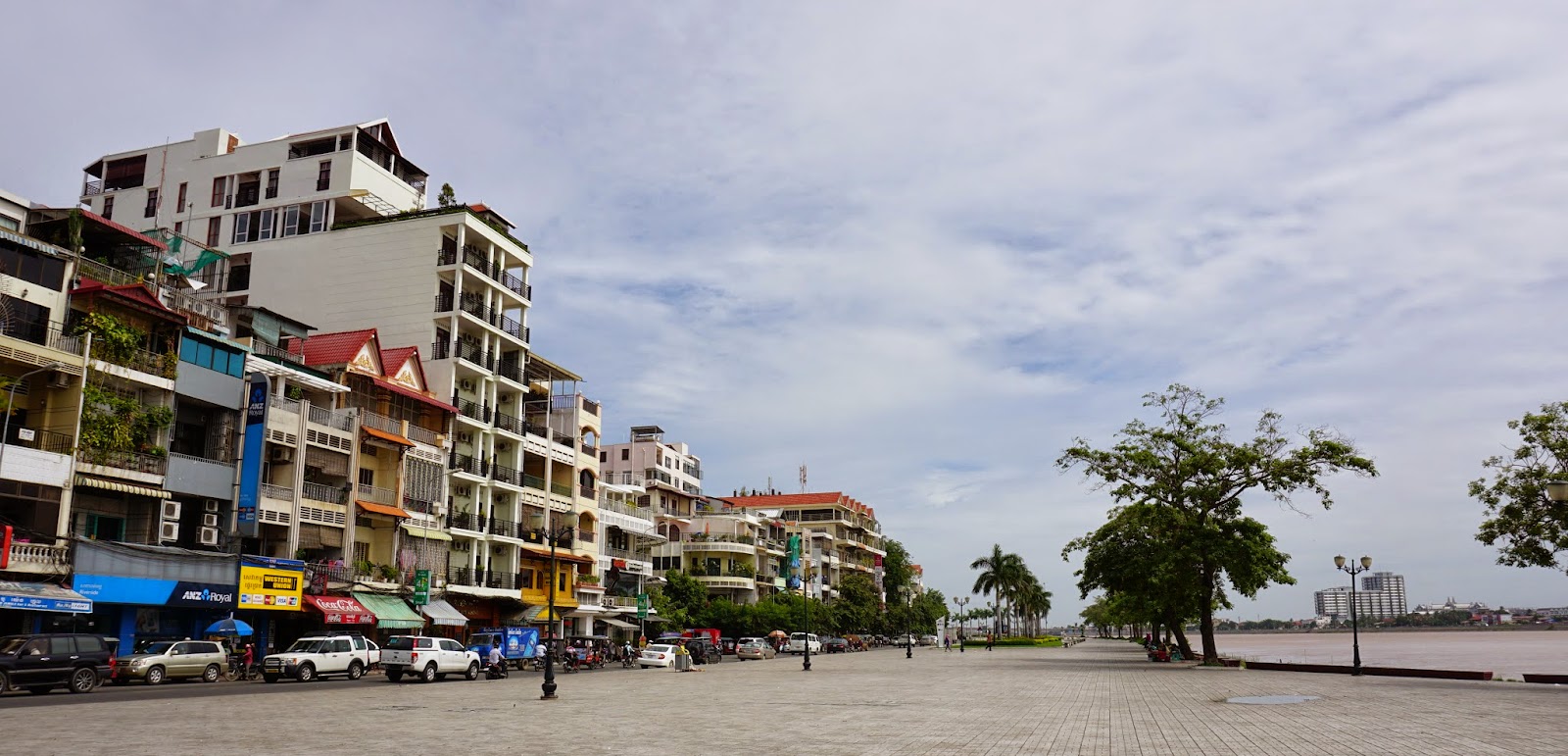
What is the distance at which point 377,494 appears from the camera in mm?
48031

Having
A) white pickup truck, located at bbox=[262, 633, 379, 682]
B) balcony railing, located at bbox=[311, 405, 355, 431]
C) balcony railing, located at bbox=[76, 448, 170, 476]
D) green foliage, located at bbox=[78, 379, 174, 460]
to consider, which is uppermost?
balcony railing, located at bbox=[311, 405, 355, 431]

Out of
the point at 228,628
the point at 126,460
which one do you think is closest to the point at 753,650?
the point at 228,628

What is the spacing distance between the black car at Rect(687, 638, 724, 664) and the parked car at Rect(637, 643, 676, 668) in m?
5.05

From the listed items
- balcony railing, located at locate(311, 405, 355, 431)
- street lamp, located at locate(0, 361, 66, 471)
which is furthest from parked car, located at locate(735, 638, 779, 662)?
street lamp, located at locate(0, 361, 66, 471)

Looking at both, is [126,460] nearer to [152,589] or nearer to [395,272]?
[152,589]

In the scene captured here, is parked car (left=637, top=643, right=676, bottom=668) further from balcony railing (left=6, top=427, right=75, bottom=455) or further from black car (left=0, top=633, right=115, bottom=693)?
black car (left=0, top=633, right=115, bottom=693)

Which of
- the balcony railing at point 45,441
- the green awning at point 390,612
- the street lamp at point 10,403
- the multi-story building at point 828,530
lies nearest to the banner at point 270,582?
the green awning at point 390,612

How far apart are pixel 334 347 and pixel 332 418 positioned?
458 centimetres

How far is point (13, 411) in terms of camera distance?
34219 millimetres

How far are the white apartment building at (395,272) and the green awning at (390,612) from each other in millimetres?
5280

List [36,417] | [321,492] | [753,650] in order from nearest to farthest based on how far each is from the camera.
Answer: [36,417], [321,492], [753,650]

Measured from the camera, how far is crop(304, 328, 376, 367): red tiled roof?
157 ft

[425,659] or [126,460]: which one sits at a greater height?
[126,460]

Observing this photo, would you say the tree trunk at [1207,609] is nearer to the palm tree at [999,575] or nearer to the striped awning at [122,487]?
the striped awning at [122,487]
